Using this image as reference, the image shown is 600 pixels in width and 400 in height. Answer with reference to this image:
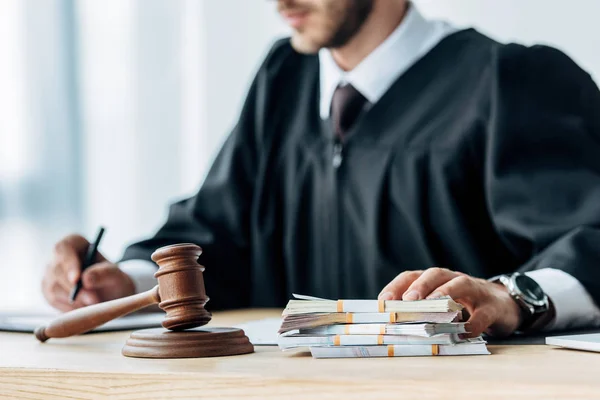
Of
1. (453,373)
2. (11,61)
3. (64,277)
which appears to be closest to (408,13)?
(64,277)

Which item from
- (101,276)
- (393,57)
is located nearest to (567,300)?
(101,276)

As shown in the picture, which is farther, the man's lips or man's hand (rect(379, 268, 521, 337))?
the man's lips

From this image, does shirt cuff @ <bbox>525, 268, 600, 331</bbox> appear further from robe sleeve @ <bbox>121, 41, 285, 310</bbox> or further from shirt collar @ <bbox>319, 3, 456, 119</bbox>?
robe sleeve @ <bbox>121, 41, 285, 310</bbox>

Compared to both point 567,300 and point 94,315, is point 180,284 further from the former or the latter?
point 567,300

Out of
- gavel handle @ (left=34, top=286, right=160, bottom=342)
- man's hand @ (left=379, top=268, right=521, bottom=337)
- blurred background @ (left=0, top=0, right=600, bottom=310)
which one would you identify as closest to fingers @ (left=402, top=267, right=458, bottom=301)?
man's hand @ (left=379, top=268, right=521, bottom=337)

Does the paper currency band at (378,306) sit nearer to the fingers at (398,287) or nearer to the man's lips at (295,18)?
the fingers at (398,287)

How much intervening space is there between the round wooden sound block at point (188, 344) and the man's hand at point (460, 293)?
0.20 meters

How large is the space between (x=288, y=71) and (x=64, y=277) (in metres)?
1.02

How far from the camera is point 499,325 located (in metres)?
1.28

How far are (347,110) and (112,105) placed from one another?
1839 millimetres

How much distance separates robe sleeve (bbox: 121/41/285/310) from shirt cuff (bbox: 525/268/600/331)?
3.30 ft

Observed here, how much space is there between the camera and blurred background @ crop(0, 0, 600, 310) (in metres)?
3.62

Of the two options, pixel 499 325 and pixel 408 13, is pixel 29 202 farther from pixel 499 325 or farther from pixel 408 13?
pixel 499 325

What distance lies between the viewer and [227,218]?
2430mm
